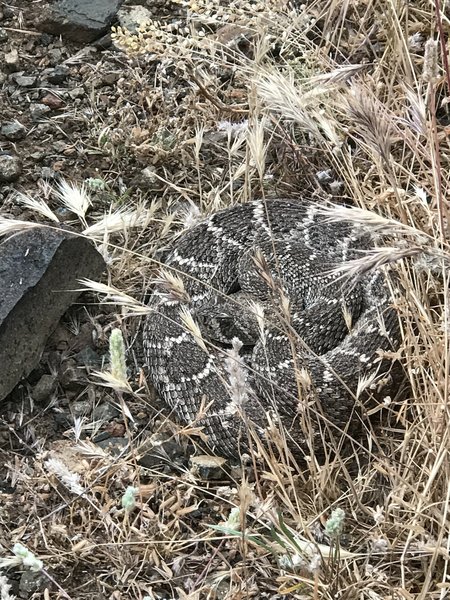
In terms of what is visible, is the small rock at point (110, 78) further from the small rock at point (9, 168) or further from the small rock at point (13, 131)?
the small rock at point (9, 168)

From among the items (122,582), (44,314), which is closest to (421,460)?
(122,582)

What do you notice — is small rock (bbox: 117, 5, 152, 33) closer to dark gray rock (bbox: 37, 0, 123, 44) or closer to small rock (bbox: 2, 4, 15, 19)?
dark gray rock (bbox: 37, 0, 123, 44)

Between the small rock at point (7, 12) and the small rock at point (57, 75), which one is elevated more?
the small rock at point (7, 12)

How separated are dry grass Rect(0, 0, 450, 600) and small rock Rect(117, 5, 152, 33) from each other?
0.52 m

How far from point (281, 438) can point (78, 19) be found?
316 cm

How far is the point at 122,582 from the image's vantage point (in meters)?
3.27

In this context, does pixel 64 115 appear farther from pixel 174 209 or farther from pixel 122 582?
pixel 122 582

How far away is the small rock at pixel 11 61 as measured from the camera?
5148 mm

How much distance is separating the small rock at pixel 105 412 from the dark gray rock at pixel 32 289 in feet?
1.12

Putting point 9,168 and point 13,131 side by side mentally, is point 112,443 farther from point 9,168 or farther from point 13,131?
point 13,131

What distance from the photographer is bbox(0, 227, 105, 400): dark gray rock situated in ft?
12.7

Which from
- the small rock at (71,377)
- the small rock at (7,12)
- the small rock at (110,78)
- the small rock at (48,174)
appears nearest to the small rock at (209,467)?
the small rock at (71,377)

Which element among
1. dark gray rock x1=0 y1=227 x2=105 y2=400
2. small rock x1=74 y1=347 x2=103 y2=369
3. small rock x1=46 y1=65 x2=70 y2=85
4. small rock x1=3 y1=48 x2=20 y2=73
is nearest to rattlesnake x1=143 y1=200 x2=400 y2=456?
small rock x1=74 y1=347 x2=103 y2=369

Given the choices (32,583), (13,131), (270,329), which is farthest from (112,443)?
(13,131)
